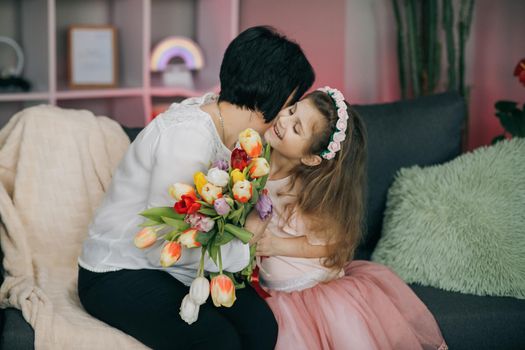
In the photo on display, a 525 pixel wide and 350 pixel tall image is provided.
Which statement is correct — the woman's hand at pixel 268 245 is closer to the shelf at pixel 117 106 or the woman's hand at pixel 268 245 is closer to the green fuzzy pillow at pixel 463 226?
the green fuzzy pillow at pixel 463 226

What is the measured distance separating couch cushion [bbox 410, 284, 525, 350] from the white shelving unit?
5.59ft

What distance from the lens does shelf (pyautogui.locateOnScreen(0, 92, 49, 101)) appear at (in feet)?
10.4

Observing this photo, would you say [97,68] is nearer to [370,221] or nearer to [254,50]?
[370,221]

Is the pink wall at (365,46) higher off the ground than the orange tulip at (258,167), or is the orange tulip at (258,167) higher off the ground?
the pink wall at (365,46)

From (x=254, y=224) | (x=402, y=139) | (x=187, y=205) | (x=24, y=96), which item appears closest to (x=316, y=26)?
(x=402, y=139)

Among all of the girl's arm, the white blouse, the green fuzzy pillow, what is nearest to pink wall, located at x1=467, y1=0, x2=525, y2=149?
the green fuzzy pillow

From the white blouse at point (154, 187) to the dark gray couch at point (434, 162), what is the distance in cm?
56

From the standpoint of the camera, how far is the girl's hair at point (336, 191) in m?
2.10

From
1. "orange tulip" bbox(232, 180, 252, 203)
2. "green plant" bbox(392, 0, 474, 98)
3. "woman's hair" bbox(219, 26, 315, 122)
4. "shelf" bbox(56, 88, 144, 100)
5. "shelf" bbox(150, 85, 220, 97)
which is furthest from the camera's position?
"shelf" bbox(150, 85, 220, 97)

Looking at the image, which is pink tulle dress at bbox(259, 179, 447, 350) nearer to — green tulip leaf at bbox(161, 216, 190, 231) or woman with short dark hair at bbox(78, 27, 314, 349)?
woman with short dark hair at bbox(78, 27, 314, 349)

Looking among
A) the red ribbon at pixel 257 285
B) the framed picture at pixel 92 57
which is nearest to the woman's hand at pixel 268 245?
the red ribbon at pixel 257 285

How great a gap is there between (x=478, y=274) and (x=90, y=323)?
1.17 metres

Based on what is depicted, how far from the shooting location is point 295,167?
2168mm

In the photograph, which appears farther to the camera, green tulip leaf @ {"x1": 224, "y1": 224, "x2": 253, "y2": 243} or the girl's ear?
the girl's ear
